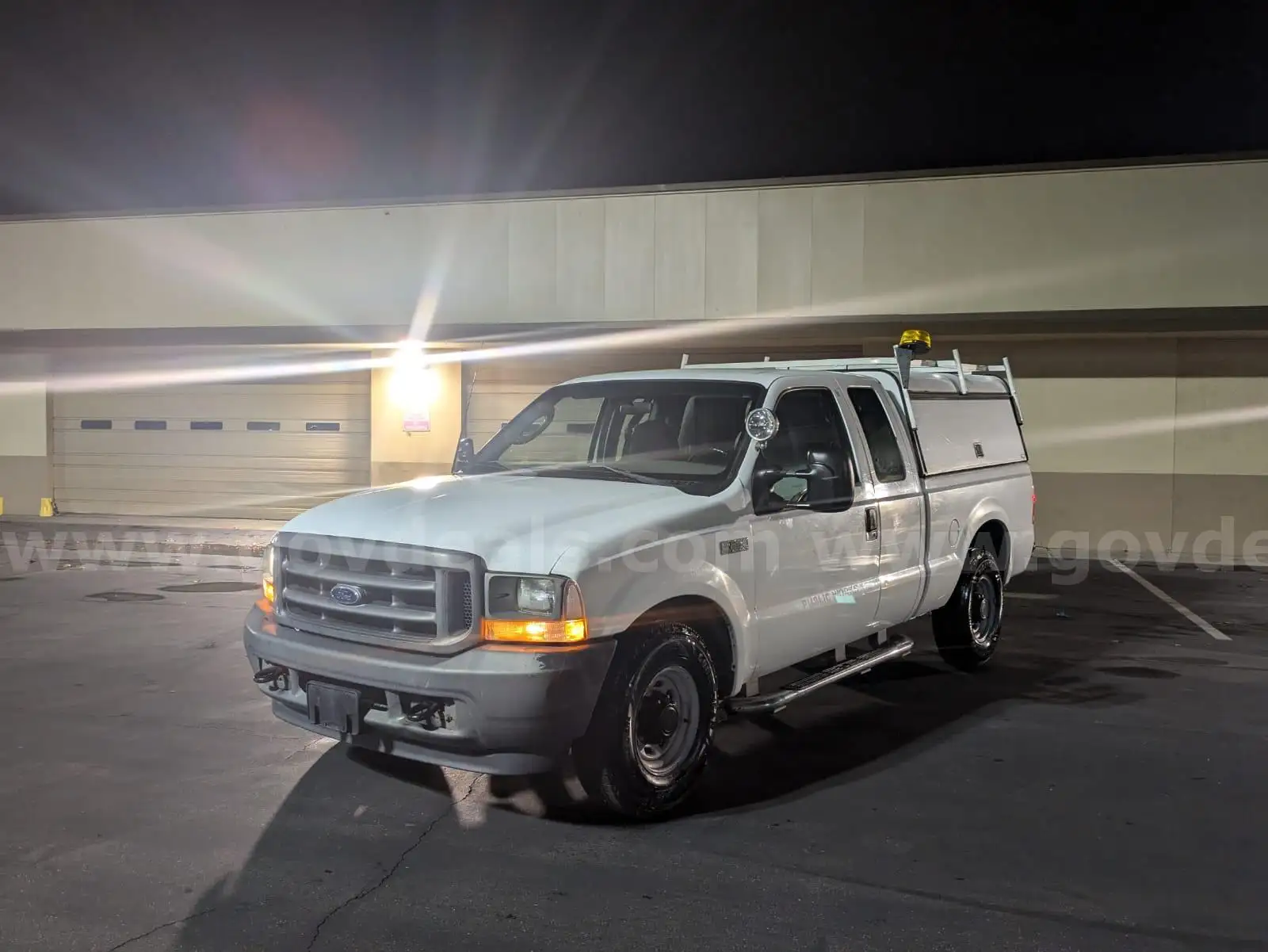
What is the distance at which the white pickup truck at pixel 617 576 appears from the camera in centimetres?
439

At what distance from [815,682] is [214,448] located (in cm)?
1494

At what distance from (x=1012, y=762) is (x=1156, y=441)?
34.2 ft

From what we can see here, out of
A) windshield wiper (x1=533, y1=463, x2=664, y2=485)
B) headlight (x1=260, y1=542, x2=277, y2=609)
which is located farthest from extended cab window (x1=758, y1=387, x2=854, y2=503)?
headlight (x1=260, y1=542, x2=277, y2=609)

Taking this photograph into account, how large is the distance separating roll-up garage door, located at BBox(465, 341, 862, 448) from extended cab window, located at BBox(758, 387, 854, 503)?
31.5 ft

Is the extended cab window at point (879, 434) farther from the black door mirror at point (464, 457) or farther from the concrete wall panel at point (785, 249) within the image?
the concrete wall panel at point (785, 249)

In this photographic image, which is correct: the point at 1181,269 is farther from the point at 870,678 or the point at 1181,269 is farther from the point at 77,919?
the point at 77,919

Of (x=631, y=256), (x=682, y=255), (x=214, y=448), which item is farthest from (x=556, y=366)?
(x=214, y=448)

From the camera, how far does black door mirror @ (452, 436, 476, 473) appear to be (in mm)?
6355

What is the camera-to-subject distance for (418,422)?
1642 cm

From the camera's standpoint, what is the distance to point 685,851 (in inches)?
175

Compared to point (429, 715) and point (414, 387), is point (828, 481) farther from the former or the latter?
point (414, 387)

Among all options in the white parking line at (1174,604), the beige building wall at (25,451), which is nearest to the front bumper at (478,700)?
the white parking line at (1174,604)

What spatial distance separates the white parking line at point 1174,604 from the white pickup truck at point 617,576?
3941mm

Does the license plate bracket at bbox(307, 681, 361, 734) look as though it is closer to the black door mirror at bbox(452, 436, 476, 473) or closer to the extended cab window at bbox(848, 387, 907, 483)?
the black door mirror at bbox(452, 436, 476, 473)
